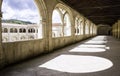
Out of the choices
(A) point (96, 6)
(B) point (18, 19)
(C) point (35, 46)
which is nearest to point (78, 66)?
(C) point (35, 46)

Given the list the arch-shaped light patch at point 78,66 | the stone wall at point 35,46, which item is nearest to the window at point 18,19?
the stone wall at point 35,46

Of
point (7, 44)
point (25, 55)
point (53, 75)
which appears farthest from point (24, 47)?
point (53, 75)

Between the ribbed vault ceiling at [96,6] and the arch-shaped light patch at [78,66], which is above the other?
the ribbed vault ceiling at [96,6]

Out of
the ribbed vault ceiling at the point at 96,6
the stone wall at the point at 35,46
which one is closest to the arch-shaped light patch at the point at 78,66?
the stone wall at the point at 35,46

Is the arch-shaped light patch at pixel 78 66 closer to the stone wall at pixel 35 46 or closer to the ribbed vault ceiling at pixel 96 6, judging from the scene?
the stone wall at pixel 35 46

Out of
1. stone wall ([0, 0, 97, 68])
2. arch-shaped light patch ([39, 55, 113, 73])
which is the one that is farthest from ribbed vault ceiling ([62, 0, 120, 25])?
arch-shaped light patch ([39, 55, 113, 73])

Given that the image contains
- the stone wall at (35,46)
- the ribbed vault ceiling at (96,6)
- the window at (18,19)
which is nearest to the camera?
the stone wall at (35,46)

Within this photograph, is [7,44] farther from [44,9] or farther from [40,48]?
[44,9]

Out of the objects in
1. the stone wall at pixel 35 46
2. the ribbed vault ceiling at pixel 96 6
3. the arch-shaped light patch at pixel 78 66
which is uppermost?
the ribbed vault ceiling at pixel 96 6

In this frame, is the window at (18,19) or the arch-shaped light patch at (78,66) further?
the window at (18,19)

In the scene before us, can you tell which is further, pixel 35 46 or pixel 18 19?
pixel 18 19

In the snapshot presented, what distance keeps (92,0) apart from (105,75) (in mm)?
6585

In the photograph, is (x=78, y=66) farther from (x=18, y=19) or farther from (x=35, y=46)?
(x=18, y=19)

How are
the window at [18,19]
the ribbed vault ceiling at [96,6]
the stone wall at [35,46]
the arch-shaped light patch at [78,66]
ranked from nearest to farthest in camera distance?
the arch-shaped light patch at [78,66] < the stone wall at [35,46] < the window at [18,19] < the ribbed vault ceiling at [96,6]
